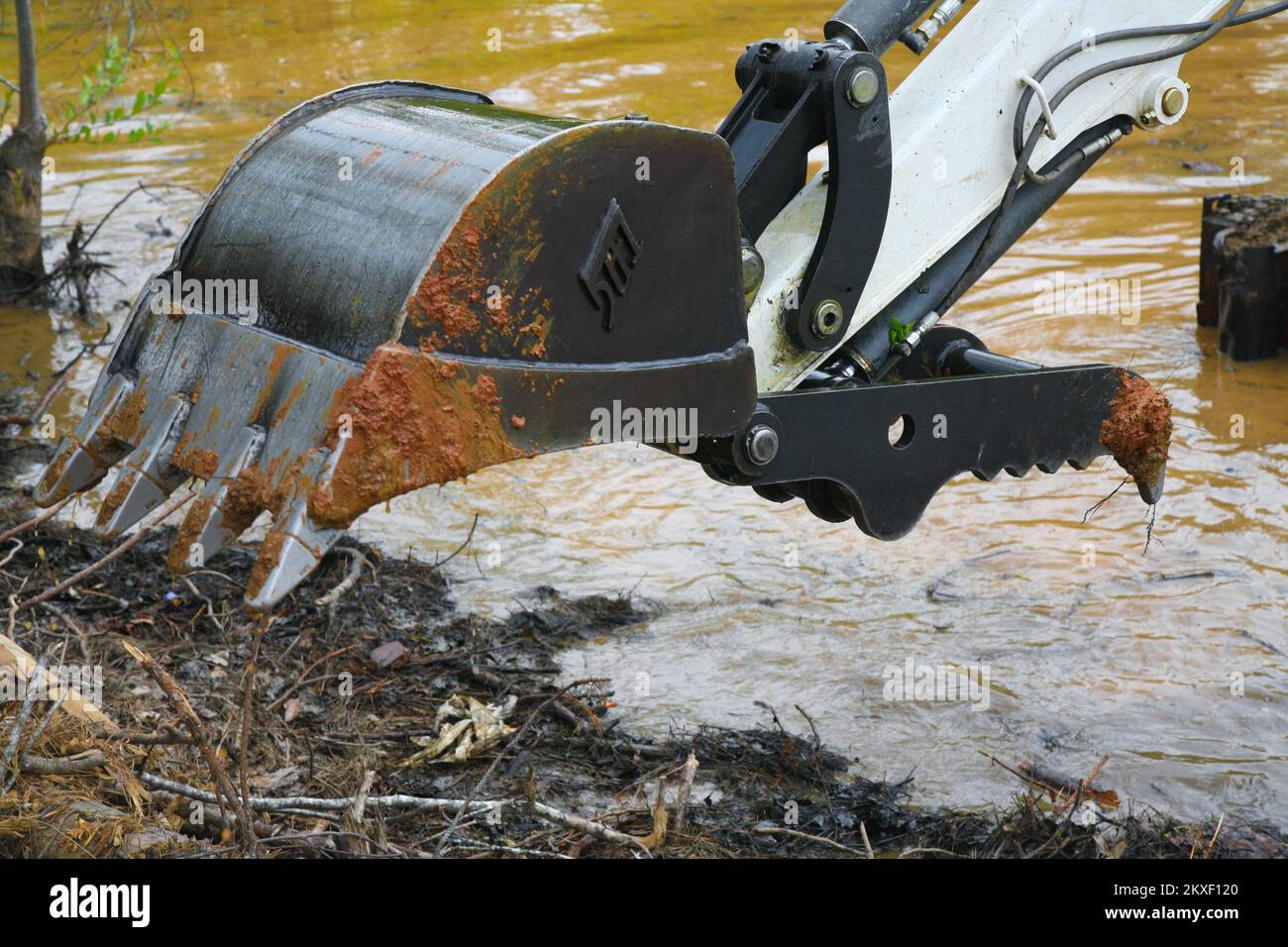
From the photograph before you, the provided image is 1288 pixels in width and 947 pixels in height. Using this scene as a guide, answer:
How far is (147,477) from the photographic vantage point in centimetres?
258

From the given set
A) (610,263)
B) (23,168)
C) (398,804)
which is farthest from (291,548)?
(23,168)

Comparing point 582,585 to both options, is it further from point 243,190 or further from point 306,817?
point 243,190

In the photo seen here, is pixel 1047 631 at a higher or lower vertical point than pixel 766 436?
lower

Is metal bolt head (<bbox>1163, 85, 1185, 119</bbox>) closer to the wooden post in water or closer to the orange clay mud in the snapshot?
the orange clay mud

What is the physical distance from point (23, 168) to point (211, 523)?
6.63m

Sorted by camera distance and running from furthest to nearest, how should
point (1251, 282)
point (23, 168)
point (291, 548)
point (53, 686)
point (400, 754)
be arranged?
1. point (23, 168)
2. point (1251, 282)
3. point (400, 754)
4. point (53, 686)
5. point (291, 548)

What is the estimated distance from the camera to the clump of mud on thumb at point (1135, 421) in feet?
10.7

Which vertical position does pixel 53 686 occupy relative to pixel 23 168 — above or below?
below

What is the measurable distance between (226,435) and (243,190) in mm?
552

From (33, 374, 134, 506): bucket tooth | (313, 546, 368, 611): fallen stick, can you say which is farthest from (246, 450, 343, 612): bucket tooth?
(313, 546, 368, 611): fallen stick

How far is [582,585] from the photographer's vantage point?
5297 mm

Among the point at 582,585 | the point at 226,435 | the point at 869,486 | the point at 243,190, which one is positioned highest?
the point at 243,190

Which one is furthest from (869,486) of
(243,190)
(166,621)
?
(166,621)

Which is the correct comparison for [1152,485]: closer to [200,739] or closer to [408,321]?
[408,321]
